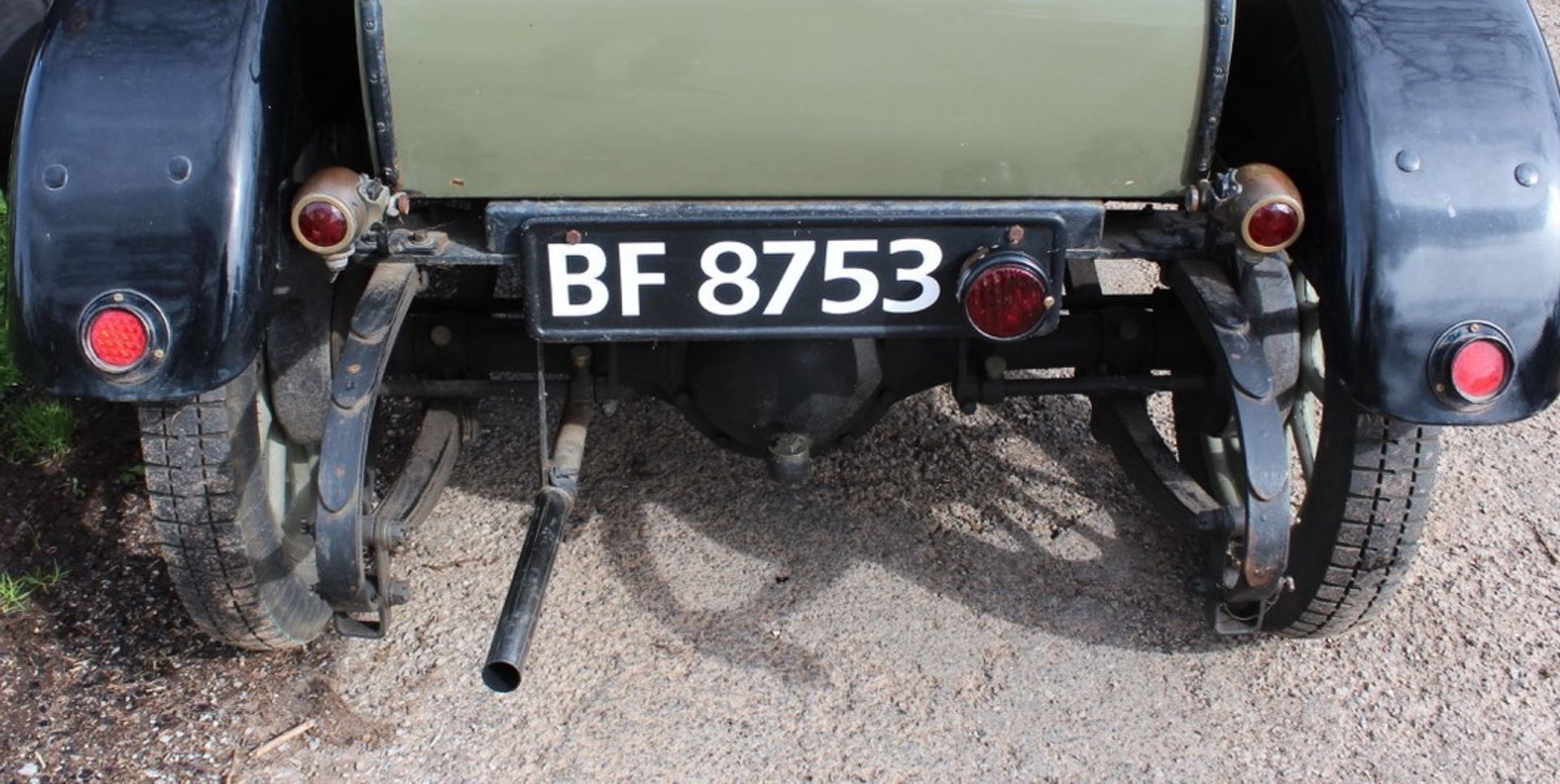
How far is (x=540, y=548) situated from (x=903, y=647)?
965 millimetres

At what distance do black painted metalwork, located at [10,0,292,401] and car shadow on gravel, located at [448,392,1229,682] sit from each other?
4.28 feet

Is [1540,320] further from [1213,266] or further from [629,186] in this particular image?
[629,186]

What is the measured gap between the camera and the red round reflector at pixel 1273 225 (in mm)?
2580

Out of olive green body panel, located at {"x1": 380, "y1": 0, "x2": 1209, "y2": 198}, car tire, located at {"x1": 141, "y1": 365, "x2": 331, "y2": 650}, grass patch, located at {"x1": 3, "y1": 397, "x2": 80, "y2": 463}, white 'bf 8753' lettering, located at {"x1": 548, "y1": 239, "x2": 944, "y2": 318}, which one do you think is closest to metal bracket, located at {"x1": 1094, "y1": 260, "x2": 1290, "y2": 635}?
olive green body panel, located at {"x1": 380, "y1": 0, "x2": 1209, "y2": 198}

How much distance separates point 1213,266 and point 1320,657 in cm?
106

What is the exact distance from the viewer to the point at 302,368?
10.1 ft

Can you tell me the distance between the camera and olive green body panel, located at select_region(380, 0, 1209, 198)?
257 centimetres

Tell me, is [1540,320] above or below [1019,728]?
above

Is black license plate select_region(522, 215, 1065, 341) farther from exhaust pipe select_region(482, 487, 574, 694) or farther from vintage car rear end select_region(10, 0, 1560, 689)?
exhaust pipe select_region(482, 487, 574, 694)

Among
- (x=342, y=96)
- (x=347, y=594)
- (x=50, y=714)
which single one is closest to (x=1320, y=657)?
(x=347, y=594)

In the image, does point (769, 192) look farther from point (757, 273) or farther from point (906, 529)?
point (906, 529)

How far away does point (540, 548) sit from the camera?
2.79 metres

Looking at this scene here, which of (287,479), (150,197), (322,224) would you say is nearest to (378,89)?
(322,224)

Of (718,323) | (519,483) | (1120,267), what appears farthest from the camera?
(1120,267)
